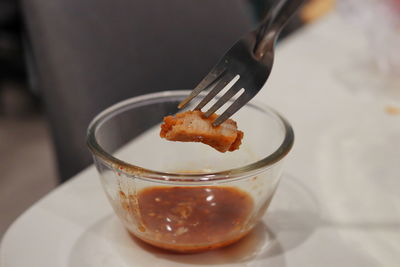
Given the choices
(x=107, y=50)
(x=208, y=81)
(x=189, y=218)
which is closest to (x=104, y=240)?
(x=189, y=218)

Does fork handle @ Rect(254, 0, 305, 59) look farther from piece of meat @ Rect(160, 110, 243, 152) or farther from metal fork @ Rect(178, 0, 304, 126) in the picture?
piece of meat @ Rect(160, 110, 243, 152)

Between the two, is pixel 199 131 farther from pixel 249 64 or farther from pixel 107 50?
pixel 107 50

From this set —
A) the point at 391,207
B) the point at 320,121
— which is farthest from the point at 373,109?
the point at 391,207

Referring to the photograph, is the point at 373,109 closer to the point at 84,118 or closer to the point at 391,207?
the point at 391,207

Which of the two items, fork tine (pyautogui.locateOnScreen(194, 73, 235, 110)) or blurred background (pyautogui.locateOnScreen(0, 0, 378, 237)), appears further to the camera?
blurred background (pyautogui.locateOnScreen(0, 0, 378, 237))

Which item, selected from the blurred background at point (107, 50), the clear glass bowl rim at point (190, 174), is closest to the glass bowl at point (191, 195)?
the clear glass bowl rim at point (190, 174)

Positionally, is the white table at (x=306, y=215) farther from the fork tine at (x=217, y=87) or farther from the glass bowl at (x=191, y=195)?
the fork tine at (x=217, y=87)

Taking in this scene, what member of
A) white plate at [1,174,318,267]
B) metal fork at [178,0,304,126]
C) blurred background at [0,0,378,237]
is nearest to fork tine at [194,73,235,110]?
metal fork at [178,0,304,126]
